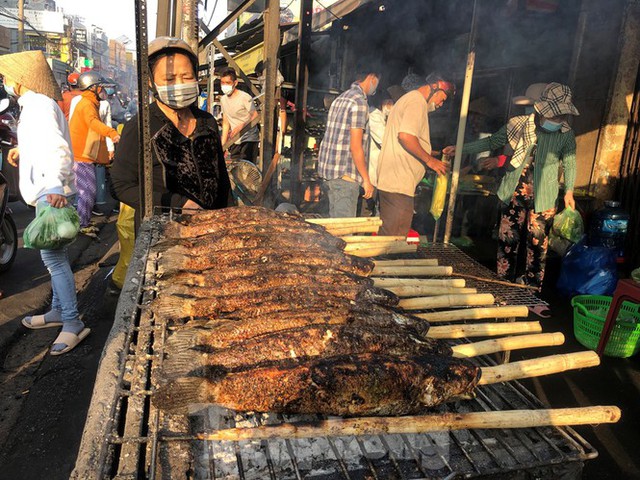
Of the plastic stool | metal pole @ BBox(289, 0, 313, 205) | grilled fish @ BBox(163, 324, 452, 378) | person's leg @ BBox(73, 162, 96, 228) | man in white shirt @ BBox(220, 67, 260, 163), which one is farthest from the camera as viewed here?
man in white shirt @ BBox(220, 67, 260, 163)

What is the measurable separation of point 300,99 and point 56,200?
5.12m

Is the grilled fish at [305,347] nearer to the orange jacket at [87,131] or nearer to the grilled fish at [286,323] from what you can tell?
the grilled fish at [286,323]

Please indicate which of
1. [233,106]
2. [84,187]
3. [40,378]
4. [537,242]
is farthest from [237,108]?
[40,378]

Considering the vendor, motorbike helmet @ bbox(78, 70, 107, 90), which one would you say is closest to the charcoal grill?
the vendor

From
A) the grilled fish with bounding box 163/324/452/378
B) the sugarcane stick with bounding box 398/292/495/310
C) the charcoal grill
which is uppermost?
the grilled fish with bounding box 163/324/452/378

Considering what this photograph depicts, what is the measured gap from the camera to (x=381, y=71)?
33.6ft

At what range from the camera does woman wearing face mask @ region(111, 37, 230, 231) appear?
3875mm

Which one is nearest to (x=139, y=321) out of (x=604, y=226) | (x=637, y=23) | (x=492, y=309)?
(x=492, y=309)

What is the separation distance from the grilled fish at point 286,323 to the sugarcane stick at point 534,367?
1.19 feet

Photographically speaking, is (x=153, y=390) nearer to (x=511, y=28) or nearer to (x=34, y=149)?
(x=34, y=149)

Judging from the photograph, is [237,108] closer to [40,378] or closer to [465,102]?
[465,102]

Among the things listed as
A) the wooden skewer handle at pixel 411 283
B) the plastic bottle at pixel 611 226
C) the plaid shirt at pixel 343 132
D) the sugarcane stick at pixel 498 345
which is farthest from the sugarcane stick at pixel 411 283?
the plastic bottle at pixel 611 226

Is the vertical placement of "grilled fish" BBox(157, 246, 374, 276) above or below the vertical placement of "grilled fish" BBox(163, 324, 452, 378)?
above

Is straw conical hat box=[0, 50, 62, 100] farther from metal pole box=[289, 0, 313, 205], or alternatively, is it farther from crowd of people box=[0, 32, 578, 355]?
metal pole box=[289, 0, 313, 205]
